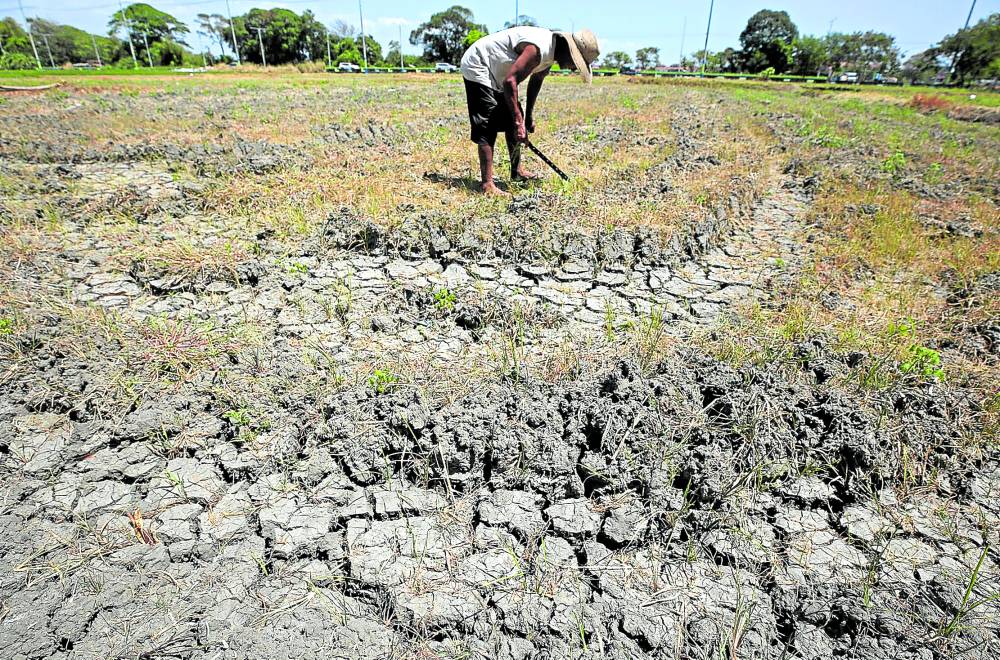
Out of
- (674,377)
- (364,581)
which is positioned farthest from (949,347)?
(364,581)

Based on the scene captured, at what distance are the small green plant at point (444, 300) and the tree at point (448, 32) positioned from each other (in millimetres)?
73962

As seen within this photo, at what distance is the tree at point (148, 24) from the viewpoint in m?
59.0

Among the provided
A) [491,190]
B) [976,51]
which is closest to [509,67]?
[491,190]

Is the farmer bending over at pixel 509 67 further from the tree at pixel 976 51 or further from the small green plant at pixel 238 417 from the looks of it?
the tree at pixel 976 51

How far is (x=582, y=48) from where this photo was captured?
452 cm

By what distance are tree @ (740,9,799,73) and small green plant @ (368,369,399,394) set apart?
60.9 meters

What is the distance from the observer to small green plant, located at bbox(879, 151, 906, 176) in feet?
20.9

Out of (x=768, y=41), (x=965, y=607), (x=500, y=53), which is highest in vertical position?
(x=768, y=41)

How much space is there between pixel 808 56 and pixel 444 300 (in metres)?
61.8

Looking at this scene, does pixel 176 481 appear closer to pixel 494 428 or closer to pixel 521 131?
pixel 494 428

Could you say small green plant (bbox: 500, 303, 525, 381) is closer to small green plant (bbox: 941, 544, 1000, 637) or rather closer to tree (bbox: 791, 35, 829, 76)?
small green plant (bbox: 941, 544, 1000, 637)

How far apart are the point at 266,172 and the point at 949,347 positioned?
6118 millimetres

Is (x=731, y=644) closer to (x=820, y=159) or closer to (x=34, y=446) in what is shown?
(x=34, y=446)

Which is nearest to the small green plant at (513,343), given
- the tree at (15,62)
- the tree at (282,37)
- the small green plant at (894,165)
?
the small green plant at (894,165)
